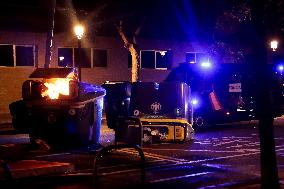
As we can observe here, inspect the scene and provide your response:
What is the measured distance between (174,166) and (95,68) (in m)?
18.9

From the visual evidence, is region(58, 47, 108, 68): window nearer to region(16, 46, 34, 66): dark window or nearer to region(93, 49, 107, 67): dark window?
region(93, 49, 107, 67): dark window

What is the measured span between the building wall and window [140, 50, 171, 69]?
1.00 ft

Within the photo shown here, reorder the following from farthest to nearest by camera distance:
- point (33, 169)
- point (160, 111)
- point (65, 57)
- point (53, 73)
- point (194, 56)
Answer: point (194, 56)
point (65, 57)
point (160, 111)
point (53, 73)
point (33, 169)

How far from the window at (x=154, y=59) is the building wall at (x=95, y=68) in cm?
31

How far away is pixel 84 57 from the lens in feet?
96.8

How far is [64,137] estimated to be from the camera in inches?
556

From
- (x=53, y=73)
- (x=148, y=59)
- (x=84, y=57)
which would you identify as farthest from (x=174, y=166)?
(x=148, y=59)

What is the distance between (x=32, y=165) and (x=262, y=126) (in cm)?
552

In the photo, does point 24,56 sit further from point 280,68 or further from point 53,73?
point 53,73

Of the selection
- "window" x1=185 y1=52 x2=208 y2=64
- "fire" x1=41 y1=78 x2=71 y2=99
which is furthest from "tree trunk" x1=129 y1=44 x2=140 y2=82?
"fire" x1=41 y1=78 x2=71 y2=99

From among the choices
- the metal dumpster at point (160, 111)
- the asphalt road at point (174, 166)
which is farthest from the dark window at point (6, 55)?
the metal dumpster at point (160, 111)

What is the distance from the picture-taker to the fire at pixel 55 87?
13.7 meters

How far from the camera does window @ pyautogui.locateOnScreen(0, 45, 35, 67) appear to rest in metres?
26.6

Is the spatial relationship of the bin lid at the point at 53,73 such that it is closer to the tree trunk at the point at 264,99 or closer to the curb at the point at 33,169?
the curb at the point at 33,169
